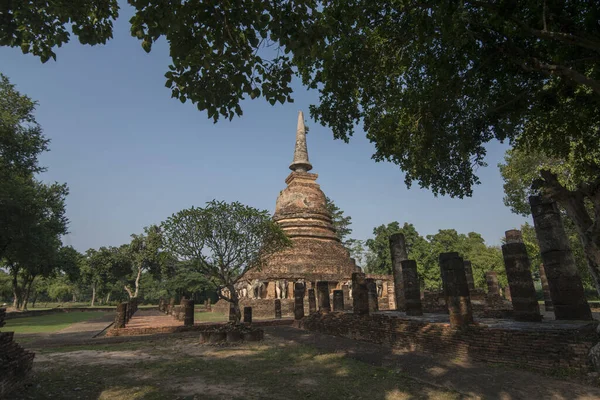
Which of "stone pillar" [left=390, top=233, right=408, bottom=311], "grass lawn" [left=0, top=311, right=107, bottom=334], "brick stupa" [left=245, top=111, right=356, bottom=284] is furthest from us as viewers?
"brick stupa" [left=245, top=111, right=356, bottom=284]

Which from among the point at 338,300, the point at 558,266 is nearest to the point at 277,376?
the point at 558,266

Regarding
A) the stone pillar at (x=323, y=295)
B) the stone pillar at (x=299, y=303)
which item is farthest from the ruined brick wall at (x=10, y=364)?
the stone pillar at (x=299, y=303)

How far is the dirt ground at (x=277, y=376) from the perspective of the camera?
5441 millimetres

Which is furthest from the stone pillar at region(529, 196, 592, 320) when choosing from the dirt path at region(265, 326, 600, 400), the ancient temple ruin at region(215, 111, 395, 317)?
the ancient temple ruin at region(215, 111, 395, 317)

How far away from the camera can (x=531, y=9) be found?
660 cm

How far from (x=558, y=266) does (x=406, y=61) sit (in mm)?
6943

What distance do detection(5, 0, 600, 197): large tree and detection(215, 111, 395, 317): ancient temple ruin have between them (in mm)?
14581

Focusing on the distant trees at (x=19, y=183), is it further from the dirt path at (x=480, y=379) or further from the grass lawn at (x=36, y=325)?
the dirt path at (x=480, y=379)

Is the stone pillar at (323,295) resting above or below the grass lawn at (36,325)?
above

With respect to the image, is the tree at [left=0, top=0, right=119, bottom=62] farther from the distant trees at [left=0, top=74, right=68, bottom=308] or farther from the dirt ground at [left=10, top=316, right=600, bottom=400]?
the distant trees at [left=0, top=74, right=68, bottom=308]

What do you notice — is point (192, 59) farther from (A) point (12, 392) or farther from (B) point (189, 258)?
(B) point (189, 258)

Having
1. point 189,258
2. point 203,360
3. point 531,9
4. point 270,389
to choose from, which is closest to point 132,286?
point 189,258

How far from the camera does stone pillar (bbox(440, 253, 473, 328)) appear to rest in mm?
8891

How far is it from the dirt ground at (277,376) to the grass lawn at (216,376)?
15 mm
